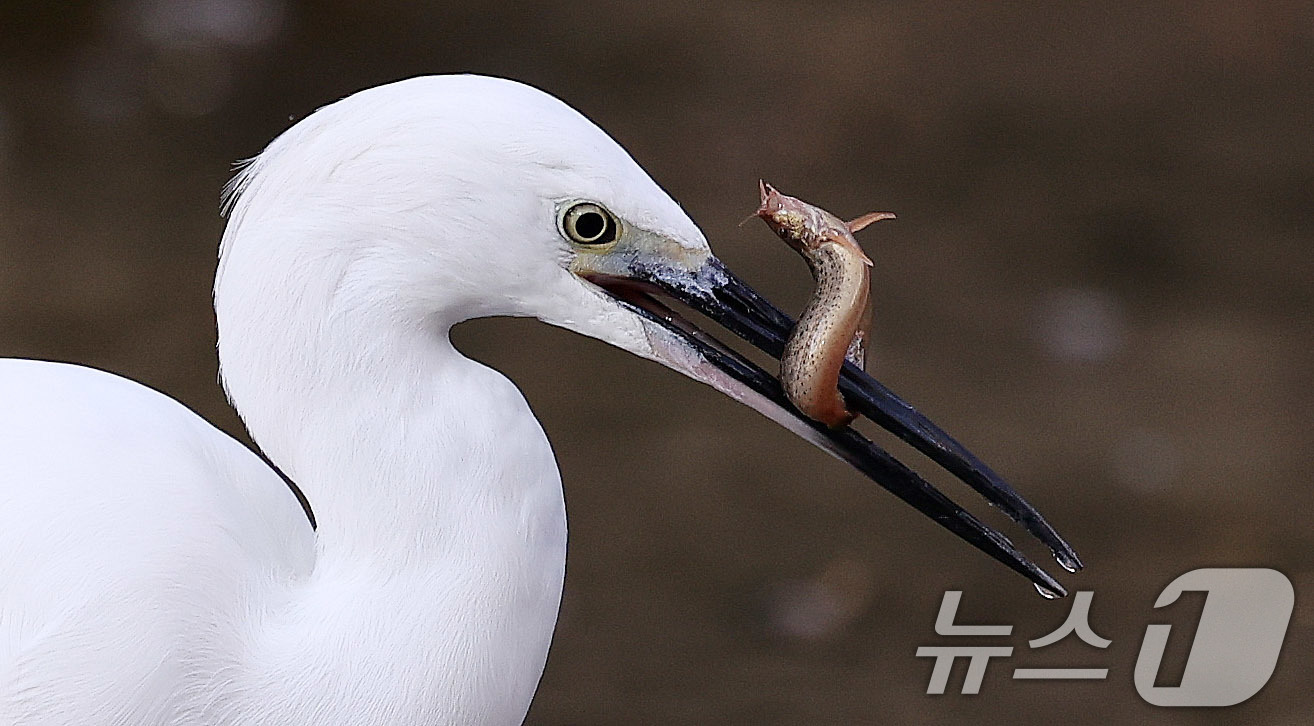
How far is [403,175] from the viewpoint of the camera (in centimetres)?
117

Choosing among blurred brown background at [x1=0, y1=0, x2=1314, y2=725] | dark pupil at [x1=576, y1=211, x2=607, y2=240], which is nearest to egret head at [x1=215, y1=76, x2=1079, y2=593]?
dark pupil at [x1=576, y1=211, x2=607, y2=240]

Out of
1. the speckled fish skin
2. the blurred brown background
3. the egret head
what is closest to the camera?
the egret head

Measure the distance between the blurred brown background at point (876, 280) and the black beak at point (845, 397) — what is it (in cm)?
115

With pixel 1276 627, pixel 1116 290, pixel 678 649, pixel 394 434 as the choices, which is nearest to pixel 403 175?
pixel 394 434

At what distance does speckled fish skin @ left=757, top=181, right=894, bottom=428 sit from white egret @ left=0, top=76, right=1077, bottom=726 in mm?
27

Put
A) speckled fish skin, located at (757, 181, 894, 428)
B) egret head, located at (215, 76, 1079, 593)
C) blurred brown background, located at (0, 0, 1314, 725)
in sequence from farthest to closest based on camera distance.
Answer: blurred brown background, located at (0, 0, 1314, 725), speckled fish skin, located at (757, 181, 894, 428), egret head, located at (215, 76, 1079, 593)

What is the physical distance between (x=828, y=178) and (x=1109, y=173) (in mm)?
650

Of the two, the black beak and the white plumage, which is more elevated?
the black beak

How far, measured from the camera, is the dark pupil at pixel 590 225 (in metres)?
1.19

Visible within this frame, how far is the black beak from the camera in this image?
1244mm

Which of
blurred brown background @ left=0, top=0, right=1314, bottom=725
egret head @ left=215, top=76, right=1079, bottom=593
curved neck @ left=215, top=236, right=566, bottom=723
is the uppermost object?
blurred brown background @ left=0, top=0, right=1314, bottom=725

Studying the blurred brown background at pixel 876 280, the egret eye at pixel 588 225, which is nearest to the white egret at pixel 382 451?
the egret eye at pixel 588 225

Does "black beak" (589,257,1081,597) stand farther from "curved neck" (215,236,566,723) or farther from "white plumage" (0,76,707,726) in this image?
"curved neck" (215,236,566,723)

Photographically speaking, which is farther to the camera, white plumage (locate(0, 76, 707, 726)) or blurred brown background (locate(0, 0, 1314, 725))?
blurred brown background (locate(0, 0, 1314, 725))
